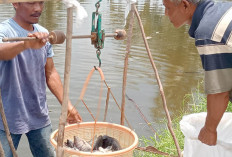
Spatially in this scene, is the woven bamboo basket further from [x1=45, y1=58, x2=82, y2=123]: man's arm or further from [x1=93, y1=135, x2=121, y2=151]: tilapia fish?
[x1=45, y1=58, x2=82, y2=123]: man's arm

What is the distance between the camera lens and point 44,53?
277 cm

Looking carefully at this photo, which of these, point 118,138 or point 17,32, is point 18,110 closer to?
point 17,32

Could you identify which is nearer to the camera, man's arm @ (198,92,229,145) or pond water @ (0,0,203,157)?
man's arm @ (198,92,229,145)

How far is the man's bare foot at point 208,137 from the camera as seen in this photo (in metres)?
2.26

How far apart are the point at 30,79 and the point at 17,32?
38 centimetres

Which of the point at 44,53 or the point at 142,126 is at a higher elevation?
the point at 44,53

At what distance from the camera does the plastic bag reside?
7.77ft

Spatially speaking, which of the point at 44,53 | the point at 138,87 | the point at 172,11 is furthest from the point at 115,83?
the point at 172,11

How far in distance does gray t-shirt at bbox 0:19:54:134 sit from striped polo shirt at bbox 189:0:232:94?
1.31 metres

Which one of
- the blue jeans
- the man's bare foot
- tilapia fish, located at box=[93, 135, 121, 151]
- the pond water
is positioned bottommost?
the pond water

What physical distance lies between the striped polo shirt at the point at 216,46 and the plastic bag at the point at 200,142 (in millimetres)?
460

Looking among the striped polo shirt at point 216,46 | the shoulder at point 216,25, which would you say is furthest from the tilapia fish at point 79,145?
the shoulder at point 216,25

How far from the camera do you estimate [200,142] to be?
8.11 ft

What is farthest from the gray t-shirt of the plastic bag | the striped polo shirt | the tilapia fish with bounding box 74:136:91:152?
the striped polo shirt
